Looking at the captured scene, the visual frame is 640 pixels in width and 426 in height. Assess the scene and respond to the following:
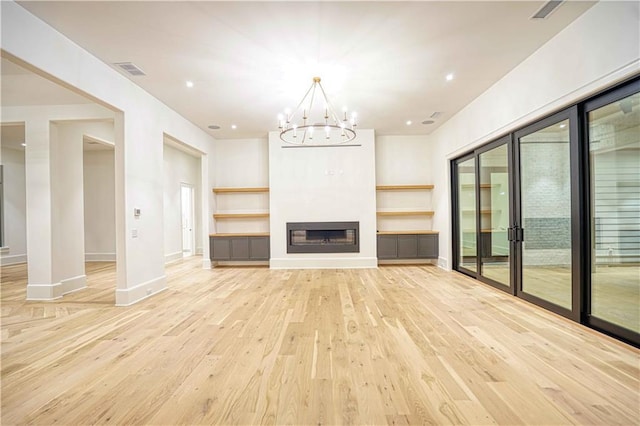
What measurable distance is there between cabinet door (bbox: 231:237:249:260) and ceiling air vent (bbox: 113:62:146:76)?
156 inches

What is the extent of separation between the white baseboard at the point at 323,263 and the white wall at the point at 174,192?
11.1 feet

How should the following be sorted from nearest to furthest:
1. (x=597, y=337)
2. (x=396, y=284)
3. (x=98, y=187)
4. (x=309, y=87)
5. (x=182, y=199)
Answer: (x=597, y=337) < (x=309, y=87) < (x=396, y=284) < (x=98, y=187) < (x=182, y=199)

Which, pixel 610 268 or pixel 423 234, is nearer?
pixel 610 268

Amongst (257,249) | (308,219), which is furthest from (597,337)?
(257,249)

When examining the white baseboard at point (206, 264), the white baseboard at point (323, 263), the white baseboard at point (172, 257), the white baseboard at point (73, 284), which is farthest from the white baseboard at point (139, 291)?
the white baseboard at point (172, 257)

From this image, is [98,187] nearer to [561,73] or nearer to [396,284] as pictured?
[396,284]

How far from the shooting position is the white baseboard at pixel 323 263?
695 cm

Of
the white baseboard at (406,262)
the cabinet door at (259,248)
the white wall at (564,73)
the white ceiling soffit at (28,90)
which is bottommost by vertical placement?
the white baseboard at (406,262)

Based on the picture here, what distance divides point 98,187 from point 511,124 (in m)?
9.86

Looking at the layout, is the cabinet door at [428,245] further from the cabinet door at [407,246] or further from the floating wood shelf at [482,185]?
the floating wood shelf at [482,185]

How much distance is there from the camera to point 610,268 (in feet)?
9.57

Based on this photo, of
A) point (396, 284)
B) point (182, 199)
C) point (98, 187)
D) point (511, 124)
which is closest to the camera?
point (511, 124)

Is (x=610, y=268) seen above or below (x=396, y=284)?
above

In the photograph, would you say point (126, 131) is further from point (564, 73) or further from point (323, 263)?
point (564, 73)
